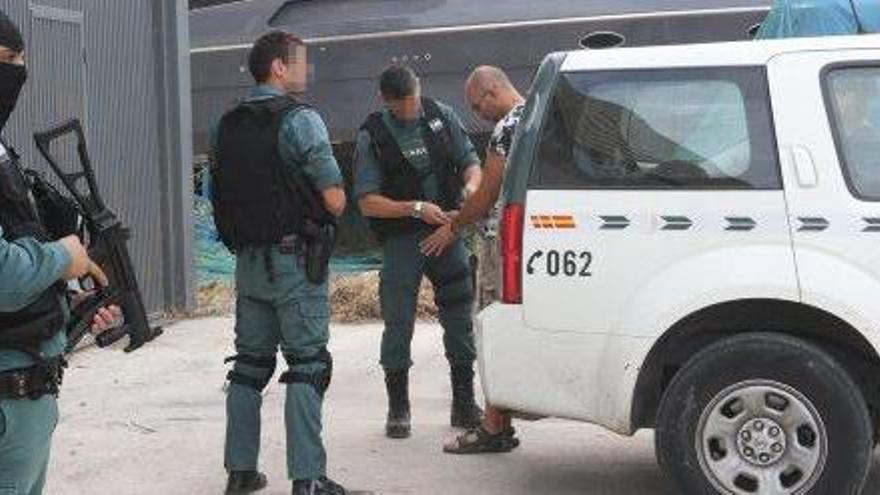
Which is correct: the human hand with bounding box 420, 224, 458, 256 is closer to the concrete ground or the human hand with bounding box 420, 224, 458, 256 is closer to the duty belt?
the concrete ground

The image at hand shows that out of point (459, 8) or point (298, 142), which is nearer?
point (298, 142)

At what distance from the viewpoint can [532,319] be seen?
15.3ft

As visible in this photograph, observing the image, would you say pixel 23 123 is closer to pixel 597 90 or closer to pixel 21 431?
pixel 597 90

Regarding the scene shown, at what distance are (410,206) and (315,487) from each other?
1.51 metres

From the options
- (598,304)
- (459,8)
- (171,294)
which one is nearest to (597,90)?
(598,304)

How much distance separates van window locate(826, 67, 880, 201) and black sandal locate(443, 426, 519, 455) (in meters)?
2.10

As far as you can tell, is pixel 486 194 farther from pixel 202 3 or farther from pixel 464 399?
pixel 202 3

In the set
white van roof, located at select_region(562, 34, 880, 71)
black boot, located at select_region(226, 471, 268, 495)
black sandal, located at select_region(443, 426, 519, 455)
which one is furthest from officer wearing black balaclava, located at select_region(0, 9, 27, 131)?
black sandal, located at select_region(443, 426, 519, 455)

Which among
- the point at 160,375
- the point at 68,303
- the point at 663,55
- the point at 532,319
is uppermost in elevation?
the point at 663,55

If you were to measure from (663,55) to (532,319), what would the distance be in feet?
3.55

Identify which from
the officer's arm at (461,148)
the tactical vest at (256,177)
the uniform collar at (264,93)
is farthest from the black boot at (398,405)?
the uniform collar at (264,93)

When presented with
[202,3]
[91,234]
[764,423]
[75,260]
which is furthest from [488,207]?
[202,3]

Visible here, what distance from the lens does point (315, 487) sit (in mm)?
4977

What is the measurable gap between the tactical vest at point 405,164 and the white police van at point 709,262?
53.4 inches
